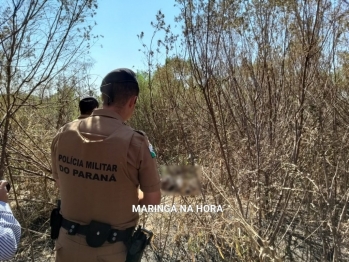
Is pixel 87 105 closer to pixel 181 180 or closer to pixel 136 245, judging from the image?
pixel 181 180

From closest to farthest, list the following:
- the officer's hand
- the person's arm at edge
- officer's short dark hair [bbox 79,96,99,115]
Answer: the person's arm at edge → the officer's hand → officer's short dark hair [bbox 79,96,99,115]

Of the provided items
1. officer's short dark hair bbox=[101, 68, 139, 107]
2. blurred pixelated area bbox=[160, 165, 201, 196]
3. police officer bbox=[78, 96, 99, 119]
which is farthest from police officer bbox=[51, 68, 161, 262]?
police officer bbox=[78, 96, 99, 119]

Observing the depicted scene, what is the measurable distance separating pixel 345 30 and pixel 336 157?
1028 millimetres

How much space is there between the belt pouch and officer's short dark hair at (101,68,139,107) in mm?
578

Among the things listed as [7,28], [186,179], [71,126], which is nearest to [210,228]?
[186,179]

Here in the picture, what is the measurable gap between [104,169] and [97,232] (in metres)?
0.30

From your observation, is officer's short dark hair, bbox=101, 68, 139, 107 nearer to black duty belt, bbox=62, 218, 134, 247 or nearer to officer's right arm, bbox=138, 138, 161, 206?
officer's right arm, bbox=138, 138, 161, 206

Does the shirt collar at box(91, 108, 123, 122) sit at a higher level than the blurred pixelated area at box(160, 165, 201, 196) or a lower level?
higher

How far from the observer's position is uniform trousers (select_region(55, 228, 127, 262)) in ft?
5.40

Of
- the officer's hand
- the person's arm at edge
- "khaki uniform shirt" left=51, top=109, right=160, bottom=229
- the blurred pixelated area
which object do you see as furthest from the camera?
the blurred pixelated area

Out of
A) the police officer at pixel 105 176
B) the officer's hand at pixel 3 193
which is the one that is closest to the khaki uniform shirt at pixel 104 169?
the police officer at pixel 105 176

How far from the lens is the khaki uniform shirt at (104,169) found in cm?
159

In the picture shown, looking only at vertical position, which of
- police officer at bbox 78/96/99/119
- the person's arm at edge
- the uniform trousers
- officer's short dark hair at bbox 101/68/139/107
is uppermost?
officer's short dark hair at bbox 101/68/139/107

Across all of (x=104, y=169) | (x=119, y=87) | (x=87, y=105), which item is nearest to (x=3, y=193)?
(x=104, y=169)
